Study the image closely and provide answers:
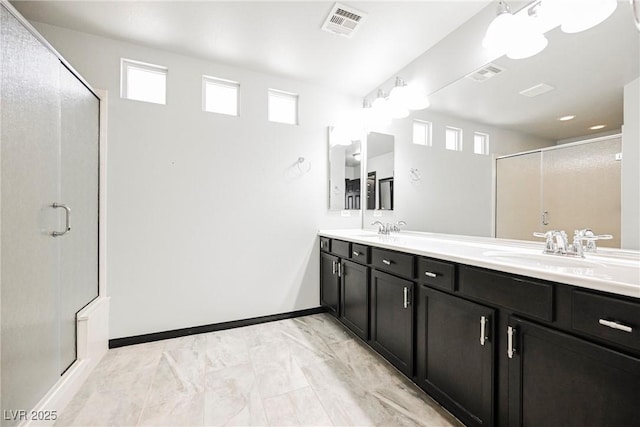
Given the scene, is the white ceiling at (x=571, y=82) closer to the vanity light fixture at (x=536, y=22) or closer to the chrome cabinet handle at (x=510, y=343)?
the vanity light fixture at (x=536, y=22)

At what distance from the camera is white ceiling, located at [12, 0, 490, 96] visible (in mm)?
1814

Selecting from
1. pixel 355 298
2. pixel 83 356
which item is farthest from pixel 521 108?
pixel 83 356

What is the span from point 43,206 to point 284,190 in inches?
69.6

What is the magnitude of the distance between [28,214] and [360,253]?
6.48ft

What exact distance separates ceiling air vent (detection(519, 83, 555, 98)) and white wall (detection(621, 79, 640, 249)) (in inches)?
13.4

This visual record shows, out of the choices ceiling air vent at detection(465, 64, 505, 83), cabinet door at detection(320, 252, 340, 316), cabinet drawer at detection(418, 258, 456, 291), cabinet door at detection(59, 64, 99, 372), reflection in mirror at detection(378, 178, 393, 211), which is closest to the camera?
cabinet drawer at detection(418, 258, 456, 291)

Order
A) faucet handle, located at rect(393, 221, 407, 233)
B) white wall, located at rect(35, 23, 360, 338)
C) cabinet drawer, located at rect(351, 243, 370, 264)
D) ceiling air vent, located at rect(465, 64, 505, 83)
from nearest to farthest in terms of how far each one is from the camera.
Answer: ceiling air vent, located at rect(465, 64, 505, 83) < cabinet drawer, located at rect(351, 243, 370, 264) < white wall, located at rect(35, 23, 360, 338) < faucet handle, located at rect(393, 221, 407, 233)

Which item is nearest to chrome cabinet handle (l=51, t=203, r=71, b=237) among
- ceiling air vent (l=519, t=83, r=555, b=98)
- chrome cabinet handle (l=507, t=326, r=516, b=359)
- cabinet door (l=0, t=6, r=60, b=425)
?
cabinet door (l=0, t=6, r=60, b=425)

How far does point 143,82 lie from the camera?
2346 mm

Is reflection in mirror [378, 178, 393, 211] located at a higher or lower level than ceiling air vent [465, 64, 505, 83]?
Answer: lower

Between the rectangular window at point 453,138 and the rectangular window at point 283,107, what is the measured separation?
1.52 meters

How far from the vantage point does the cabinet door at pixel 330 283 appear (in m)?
2.54

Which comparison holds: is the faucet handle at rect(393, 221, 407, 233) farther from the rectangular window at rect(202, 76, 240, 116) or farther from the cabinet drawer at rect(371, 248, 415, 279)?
the rectangular window at rect(202, 76, 240, 116)

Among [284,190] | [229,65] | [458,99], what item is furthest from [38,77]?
[458,99]
